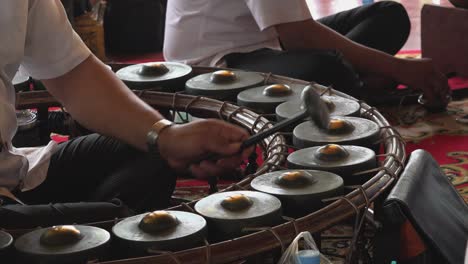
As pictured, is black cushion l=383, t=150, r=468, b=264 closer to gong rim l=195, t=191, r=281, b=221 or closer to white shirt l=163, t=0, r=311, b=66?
gong rim l=195, t=191, r=281, b=221

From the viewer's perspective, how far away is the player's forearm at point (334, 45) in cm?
224

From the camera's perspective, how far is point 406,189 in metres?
1.19

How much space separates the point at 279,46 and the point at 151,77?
26.6 inches

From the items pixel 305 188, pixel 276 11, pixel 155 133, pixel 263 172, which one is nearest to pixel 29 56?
pixel 155 133

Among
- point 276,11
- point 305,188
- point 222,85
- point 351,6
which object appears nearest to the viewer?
point 305,188

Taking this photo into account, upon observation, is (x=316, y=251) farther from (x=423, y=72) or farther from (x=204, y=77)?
(x=423, y=72)

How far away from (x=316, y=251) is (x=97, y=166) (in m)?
0.63

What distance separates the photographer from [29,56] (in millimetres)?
1518

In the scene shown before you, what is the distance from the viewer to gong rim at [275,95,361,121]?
1.45m

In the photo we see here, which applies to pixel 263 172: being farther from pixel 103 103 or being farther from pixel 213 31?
pixel 213 31

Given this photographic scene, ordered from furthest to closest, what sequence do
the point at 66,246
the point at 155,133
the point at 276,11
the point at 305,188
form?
the point at 276,11
the point at 155,133
the point at 305,188
the point at 66,246

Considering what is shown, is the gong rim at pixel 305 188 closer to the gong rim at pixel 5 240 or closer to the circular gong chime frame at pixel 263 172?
the circular gong chime frame at pixel 263 172

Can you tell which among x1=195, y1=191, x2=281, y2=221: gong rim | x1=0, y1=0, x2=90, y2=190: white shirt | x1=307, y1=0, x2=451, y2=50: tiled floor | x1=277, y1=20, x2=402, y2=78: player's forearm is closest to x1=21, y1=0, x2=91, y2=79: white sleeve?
x1=0, y1=0, x2=90, y2=190: white shirt

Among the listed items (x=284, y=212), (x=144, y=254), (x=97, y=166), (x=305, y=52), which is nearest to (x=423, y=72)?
Result: (x=305, y=52)
